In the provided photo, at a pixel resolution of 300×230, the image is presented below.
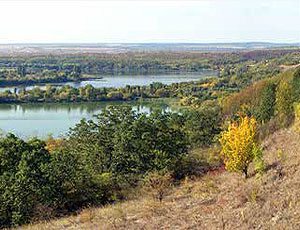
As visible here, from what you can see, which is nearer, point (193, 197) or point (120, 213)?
point (120, 213)

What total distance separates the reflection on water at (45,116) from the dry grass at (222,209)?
21926 mm

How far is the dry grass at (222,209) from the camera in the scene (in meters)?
6.46

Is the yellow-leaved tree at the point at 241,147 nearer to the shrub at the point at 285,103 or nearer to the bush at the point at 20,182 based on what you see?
the bush at the point at 20,182

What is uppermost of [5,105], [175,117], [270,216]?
[270,216]

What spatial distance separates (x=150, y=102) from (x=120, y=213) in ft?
134

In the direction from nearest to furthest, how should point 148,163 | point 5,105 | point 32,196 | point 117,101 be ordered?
point 32,196, point 148,163, point 5,105, point 117,101

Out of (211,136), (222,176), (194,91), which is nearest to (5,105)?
(194,91)

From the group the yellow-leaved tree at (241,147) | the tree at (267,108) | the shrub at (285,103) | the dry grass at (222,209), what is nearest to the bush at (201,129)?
the tree at (267,108)

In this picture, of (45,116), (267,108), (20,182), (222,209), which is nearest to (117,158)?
(20,182)

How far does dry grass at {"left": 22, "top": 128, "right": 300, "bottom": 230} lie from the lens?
6.46 m

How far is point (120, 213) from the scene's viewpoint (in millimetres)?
8164

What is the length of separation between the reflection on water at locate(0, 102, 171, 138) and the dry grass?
21.9 meters

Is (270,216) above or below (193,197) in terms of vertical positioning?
above

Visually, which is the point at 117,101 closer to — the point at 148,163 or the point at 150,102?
the point at 150,102
